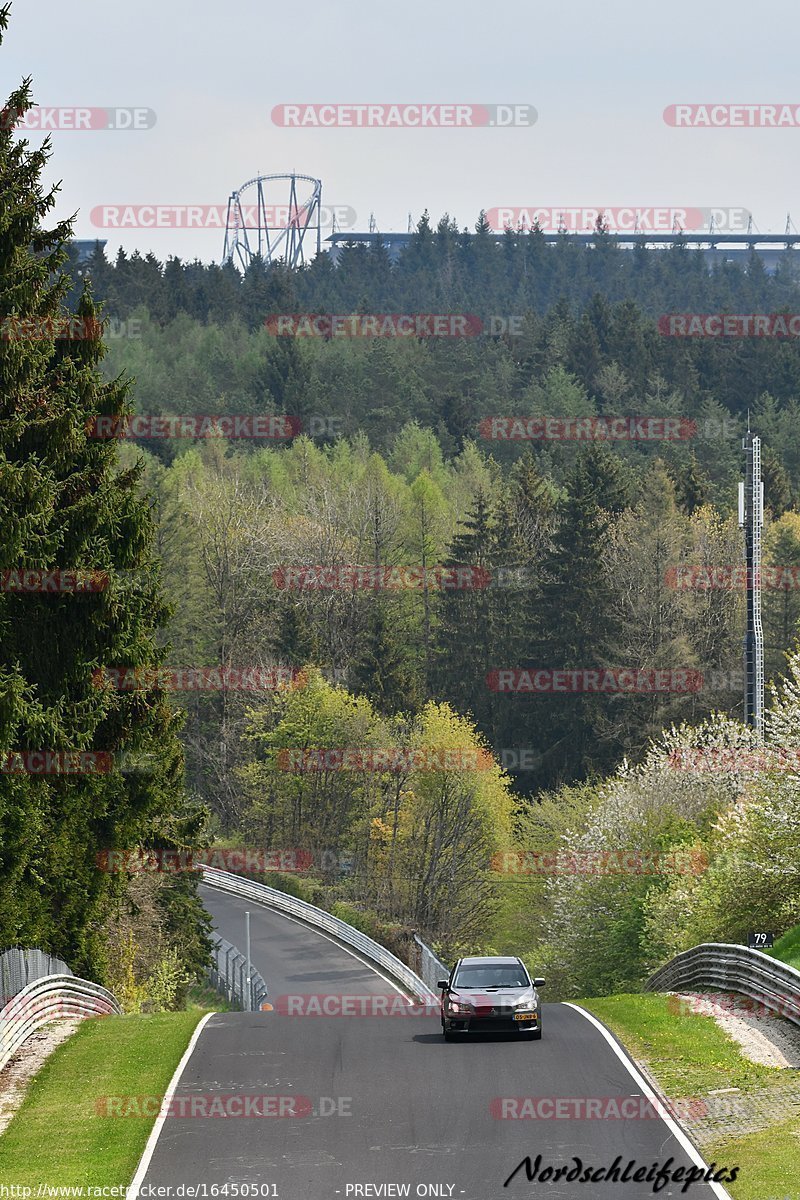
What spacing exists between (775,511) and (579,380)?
29427mm

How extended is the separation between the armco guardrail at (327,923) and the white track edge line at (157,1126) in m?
27.2

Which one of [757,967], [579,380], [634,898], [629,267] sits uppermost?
[629,267]

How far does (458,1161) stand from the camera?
17062 millimetres

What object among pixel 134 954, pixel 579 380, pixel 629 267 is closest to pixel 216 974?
pixel 134 954

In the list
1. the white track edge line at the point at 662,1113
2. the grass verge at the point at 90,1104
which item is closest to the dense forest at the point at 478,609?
the white track edge line at the point at 662,1113

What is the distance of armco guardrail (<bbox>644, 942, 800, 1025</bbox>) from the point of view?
2570 cm

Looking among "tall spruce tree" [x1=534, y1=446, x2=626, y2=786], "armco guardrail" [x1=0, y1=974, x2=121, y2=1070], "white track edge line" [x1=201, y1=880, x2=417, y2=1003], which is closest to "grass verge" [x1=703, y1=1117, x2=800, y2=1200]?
"armco guardrail" [x1=0, y1=974, x2=121, y2=1070]

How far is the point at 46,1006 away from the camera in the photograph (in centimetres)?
2683

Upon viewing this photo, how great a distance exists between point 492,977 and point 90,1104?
298 inches

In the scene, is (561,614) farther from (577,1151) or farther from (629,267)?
(629,267)

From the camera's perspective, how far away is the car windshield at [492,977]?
2565 cm

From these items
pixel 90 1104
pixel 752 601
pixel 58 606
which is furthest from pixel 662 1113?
pixel 752 601

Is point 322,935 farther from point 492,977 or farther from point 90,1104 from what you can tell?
point 90,1104

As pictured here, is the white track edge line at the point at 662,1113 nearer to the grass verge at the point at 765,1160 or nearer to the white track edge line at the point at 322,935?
the grass verge at the point at 765,1160
